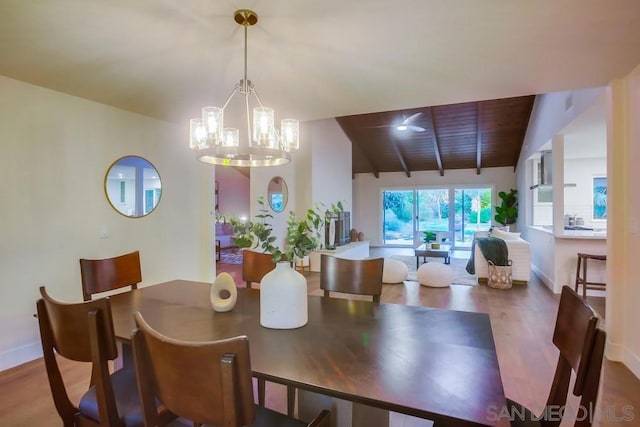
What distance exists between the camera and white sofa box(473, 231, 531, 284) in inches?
204

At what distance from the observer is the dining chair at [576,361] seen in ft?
2.84

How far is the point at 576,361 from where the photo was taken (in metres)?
A: 1.02

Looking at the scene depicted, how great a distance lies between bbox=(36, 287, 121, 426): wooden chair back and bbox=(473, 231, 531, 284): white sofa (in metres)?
5.28

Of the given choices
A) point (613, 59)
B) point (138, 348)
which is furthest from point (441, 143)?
point (138, 348)

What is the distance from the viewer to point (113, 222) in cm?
313

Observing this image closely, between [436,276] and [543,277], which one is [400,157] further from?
[436,276]

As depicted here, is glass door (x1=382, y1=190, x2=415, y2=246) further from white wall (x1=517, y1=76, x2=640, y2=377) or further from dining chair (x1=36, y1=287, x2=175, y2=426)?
dining chair (x1=36, y1=287, x2=175, y2=426)

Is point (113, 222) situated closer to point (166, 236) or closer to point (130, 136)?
point (166, 236)

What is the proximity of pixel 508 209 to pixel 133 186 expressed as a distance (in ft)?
28.7

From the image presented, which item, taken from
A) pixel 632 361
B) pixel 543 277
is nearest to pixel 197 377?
pixel 632 361

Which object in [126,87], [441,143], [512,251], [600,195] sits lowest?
[512,251]

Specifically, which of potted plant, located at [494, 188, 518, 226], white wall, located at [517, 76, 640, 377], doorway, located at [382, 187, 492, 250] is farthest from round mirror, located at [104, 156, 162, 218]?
potted plant, located at [494, 188, 518, 226]

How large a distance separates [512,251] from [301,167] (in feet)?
12.6

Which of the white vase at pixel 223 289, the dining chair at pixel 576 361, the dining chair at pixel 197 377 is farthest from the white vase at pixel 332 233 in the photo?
the dining chair at pixel 197 377
